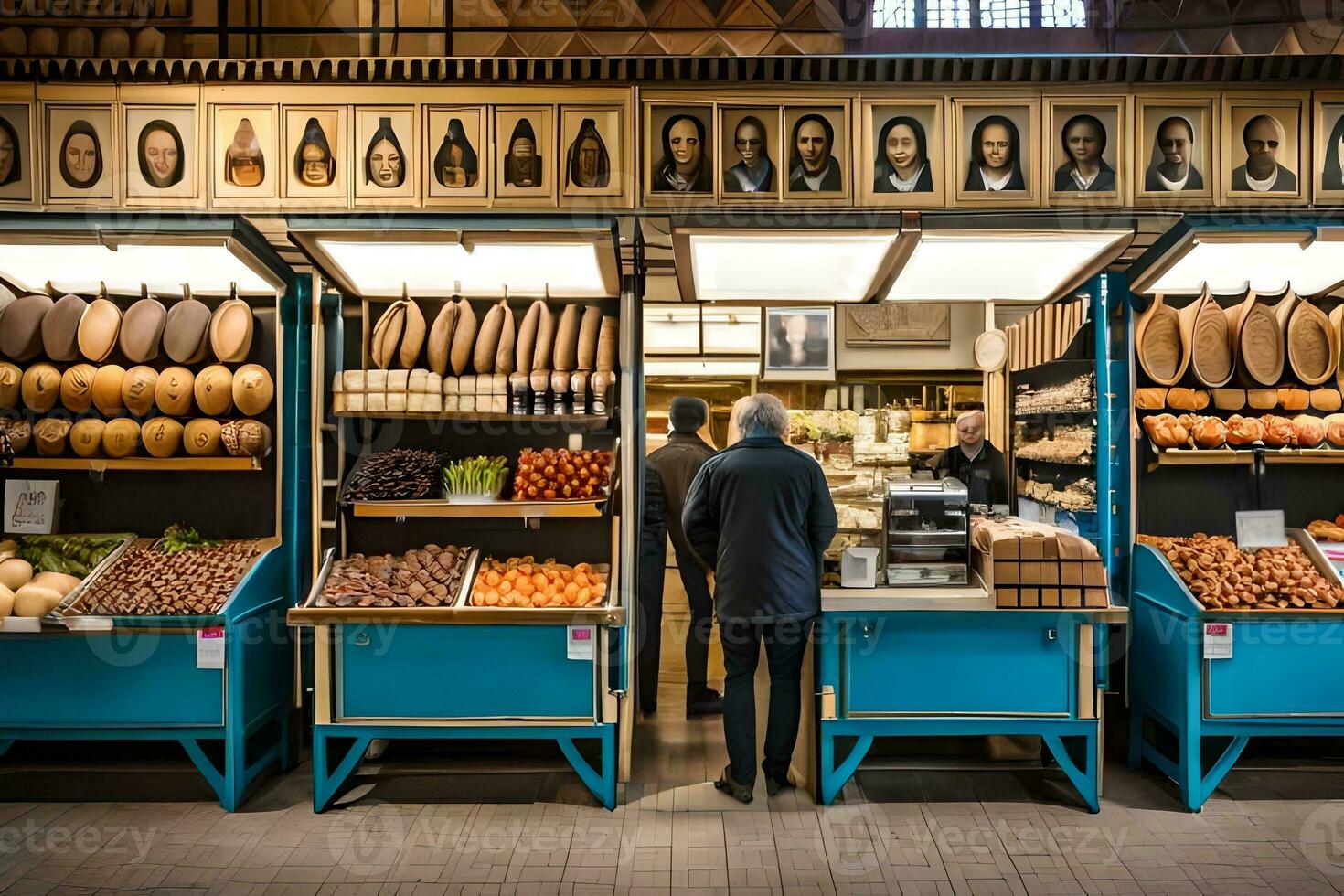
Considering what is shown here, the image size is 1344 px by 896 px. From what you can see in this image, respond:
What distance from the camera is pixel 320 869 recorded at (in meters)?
3.19

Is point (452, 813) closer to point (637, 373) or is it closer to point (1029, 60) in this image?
point (637, 373)

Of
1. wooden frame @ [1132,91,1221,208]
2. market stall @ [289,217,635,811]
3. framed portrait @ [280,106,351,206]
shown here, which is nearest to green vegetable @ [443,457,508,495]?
market stall @ [289,217,635,811]

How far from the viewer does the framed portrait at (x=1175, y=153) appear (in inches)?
164

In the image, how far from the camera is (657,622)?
5.12 meters

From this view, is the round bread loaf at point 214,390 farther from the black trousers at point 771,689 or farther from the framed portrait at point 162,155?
the black trousers at point 771,689

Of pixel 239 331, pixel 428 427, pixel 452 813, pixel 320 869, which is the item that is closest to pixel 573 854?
pixel 452 813

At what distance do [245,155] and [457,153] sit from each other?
1088 mm

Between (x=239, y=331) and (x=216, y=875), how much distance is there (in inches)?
101

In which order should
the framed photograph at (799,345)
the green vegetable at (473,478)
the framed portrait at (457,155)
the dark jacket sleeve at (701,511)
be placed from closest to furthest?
1. the dark jacket sleeve at (701,511)
2. the green vegetable at (473,478)
3. the framed portrait at (457,155)
4. the framed photograph at (799,345)

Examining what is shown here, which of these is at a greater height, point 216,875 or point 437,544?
point 437,544

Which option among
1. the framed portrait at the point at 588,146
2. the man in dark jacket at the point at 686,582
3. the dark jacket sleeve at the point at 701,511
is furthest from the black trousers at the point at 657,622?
the framed portrait at the point at 588,146

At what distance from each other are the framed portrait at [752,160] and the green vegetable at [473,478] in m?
1.82

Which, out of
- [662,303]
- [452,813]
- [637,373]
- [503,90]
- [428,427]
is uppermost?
[503,90]

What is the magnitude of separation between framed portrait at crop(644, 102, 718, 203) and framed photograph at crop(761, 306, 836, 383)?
2.88 metres
